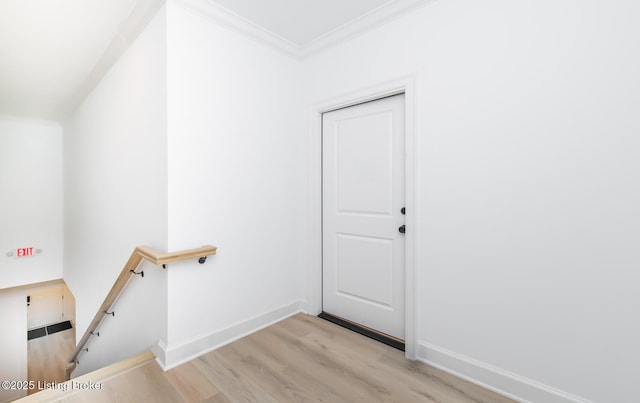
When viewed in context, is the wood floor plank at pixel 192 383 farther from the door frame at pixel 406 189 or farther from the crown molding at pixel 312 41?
the crown molding at pixel 312 41

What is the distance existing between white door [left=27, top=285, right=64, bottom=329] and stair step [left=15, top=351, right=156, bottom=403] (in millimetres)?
4965

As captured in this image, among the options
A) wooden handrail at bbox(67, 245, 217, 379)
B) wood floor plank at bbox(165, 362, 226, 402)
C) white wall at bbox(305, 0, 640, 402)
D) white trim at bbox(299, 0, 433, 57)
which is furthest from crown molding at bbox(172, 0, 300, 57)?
wood floor plank at bbox(165, 362, 226, 402)

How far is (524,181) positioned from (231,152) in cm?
200

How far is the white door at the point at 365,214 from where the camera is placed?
2.17 metres

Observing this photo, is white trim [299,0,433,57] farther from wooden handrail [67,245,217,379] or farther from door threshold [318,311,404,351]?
door threshold [318,311,404,351]

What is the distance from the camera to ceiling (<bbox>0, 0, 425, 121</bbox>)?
204 cm

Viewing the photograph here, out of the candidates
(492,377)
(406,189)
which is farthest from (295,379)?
(406,189)

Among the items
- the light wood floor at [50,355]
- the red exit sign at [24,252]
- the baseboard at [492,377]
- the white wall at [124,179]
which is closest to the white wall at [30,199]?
the red exit sign at [24,252]

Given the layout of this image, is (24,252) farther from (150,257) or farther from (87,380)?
(150,257)

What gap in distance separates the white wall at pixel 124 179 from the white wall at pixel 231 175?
0.12 m

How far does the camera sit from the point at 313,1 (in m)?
2.00

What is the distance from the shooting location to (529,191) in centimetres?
154

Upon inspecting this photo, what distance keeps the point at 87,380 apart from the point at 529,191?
2825 mm

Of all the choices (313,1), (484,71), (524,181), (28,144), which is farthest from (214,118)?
(28,144)
